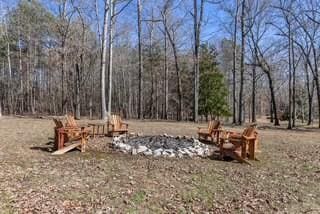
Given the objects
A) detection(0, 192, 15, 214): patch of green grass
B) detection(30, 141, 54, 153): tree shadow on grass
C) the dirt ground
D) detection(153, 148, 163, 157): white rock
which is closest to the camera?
detection(0, 192, 15, 214): patch of green grass

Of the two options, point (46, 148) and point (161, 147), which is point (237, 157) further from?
point (46, 148)

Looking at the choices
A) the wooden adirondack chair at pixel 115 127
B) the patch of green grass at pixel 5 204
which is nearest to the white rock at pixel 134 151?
the wooden adirondack chair at pixel 115 127

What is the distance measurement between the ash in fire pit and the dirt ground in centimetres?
36

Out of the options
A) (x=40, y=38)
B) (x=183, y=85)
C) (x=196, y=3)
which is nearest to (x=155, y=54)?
(x=183, y=85)

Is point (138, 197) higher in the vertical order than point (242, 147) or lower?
lower

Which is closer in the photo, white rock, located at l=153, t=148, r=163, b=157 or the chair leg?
the chair leg

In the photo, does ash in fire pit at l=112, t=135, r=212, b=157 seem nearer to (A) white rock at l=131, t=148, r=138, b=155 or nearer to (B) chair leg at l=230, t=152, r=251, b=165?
(A) white rock at l=131, t=148, r=138, b=155

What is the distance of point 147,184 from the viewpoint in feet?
22.5

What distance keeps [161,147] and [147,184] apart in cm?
303

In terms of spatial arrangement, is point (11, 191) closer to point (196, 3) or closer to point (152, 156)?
point (152, 156)

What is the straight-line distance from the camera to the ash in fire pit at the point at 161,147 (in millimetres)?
9453

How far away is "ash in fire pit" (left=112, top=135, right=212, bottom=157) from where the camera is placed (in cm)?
945

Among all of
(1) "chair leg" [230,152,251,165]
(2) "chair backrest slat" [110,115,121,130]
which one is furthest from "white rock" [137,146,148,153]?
(2) "chair backrest slat" [110,115,121,130]

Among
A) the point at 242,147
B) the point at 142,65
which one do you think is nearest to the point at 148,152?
the point at 242,147
